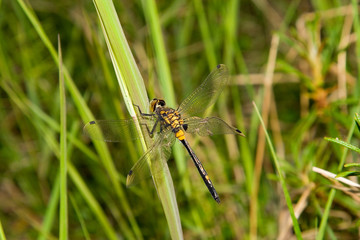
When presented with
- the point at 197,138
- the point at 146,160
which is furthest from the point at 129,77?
the point at 197,138

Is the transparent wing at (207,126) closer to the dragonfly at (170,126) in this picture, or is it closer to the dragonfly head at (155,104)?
the dragonfly at (170,126)

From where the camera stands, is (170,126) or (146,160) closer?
(146,160)

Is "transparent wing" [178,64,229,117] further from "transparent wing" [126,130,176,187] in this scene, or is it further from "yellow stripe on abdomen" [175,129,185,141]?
"transparent wing" [126,130,176,187]

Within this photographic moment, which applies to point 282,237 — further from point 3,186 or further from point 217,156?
point 3,186

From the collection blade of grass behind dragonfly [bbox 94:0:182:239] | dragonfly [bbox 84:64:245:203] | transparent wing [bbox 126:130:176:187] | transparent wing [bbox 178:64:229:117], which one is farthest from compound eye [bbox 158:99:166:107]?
blade of grass behind dragonfly [bbox 94:0:182:239]

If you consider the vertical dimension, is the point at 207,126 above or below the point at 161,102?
below

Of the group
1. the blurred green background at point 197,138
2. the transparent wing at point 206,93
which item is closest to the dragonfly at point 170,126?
the transparent wing at point 206,93

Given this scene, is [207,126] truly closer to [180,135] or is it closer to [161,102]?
[180,135]
